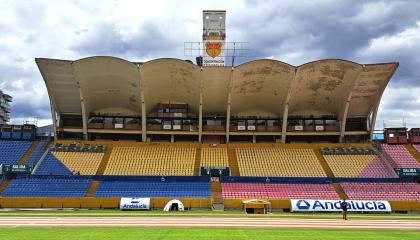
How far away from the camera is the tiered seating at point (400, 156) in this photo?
51.7 metres

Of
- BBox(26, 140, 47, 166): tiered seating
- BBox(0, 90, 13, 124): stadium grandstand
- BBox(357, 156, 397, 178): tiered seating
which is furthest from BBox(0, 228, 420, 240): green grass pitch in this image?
BBox(0, 90, 13, 124): stadium grandstand

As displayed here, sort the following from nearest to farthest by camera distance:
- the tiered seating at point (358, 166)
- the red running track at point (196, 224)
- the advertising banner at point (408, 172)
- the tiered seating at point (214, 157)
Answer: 1. the red running track at point (196, 224)
2. the advertising banner at point (408, 172)
3. the tiered seating at point (358, 166)
4. the tiered seating at point (214, 157)

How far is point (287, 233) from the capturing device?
19672 millimetres

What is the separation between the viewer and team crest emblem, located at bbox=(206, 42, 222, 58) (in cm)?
5331

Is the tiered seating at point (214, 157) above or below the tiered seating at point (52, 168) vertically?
above

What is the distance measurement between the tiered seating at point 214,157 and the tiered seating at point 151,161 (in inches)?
59.5

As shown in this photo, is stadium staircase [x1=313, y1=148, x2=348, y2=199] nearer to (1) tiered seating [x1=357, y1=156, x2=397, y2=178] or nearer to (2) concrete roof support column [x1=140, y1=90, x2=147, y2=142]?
(1) tiered seating [x1=357, y1=156, x2=397, y2=178]

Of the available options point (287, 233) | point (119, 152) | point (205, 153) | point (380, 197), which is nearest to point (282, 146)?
point (205, 153)

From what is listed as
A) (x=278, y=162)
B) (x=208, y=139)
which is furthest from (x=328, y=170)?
(x=208, y=139)

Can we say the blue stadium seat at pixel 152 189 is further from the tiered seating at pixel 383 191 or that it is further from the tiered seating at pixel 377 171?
the tiered seating at pixel 377 171

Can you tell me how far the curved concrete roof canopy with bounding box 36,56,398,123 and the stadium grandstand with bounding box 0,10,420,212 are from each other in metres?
0.18

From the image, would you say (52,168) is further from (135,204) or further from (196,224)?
(196,224)

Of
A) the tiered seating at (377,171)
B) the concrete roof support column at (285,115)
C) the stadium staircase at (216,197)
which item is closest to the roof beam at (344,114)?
the tiered seating at (377,171)

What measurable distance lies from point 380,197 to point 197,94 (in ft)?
85.6
